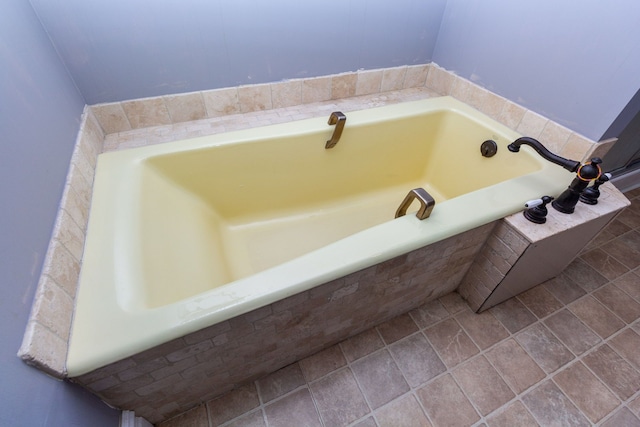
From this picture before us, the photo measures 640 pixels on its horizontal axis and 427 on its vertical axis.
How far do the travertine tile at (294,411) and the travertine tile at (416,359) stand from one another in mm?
346

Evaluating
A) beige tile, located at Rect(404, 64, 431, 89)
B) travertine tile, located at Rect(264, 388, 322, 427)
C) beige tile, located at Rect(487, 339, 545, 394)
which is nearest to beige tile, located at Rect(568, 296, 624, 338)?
beige tile, located at Rect(487, 339, 545, 394)

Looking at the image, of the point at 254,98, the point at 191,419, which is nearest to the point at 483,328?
the point at 191,419

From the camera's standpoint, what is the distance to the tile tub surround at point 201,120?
22.5 inches

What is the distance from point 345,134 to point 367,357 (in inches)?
35.9

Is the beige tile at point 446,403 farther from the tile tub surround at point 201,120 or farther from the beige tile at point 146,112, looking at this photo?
the beige tile at point 146,112

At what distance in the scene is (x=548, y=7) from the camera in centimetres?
102

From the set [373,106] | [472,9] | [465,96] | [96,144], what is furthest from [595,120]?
[96,144]

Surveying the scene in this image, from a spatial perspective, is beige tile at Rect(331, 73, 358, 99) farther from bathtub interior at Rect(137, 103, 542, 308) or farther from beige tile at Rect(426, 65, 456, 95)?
beige tile at Rect(426, 65, 456, 95)

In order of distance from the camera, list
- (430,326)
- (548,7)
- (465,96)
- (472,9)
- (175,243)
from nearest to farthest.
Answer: (175,243) → (548,7) → (430,326) → (472,9) → (465,96)

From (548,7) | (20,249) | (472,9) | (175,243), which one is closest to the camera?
(20,249)

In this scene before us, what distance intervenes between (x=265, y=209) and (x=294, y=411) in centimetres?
79

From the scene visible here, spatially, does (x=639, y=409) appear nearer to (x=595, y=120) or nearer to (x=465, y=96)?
(x=595, y=120)

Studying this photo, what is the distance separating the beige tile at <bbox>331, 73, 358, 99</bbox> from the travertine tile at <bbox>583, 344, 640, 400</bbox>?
1.47 meters

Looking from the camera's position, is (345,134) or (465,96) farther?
(465,96)
